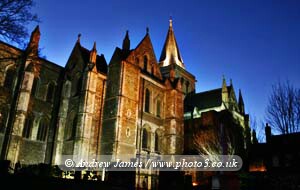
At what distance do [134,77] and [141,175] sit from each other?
40.5ft

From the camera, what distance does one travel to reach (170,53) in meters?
56.7

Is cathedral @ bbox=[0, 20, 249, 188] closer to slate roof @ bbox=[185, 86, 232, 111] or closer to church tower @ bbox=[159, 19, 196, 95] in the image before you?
slate roof @ bbox=[185, 86, 232, 111]

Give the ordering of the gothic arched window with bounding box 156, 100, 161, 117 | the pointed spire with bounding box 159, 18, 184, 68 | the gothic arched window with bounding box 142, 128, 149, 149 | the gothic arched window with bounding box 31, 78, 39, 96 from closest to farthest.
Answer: the gothic arched window with bounding box 31, 78, 39, 96 < the gothic arched window with bounding box 142, 128, 149, 149 < the gothic arched window with bounding box 156, 100, 161, 117 < the pointed spire with bounding box 159, 18, 184, 68

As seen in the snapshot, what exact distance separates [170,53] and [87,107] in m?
34.3

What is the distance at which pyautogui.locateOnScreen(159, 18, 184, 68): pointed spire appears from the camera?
55656mm

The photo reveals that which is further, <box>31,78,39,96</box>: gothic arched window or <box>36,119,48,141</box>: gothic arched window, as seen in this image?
<box>31,78,39,96</box>: gothic arched window

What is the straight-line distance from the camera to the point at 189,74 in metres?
56.8

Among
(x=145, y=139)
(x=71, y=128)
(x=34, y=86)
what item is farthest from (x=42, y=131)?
(x=145, y=139)

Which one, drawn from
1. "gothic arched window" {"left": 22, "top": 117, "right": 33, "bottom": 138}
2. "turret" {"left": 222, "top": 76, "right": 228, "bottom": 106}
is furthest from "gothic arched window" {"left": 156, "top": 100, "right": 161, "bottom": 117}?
"turret" {"left": 222, "top": 76, "right": 228, "bottom": 106}

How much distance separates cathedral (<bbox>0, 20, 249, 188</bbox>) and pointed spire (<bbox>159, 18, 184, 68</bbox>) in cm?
2245

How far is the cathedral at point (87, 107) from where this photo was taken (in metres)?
24.2

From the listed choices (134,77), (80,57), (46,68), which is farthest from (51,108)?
(134,77)
